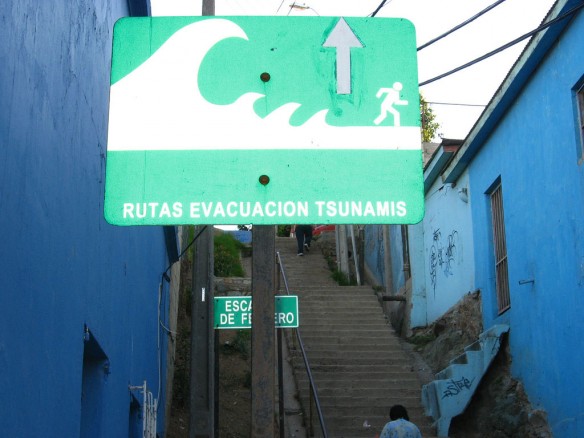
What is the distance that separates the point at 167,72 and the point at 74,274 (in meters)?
1.58

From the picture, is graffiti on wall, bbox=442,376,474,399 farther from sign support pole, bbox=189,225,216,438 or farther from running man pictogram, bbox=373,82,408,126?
running man pictogram, bbox=373,82,408,126

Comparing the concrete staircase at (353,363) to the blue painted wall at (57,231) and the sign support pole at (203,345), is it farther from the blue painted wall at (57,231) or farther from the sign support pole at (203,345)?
the blue painted wall at (57,231)

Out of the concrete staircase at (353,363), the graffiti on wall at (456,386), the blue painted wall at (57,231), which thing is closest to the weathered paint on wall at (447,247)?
the concrete staircase at (353,363)

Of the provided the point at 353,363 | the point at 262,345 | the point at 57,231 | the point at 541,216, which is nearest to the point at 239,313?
the point at 541,216

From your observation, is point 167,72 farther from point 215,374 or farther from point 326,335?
point 326,335

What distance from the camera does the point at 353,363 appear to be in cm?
1412

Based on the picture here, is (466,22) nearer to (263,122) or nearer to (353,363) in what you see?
(263,122)

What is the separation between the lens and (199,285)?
10703mm

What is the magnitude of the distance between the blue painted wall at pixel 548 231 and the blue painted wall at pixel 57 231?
16.1 ft

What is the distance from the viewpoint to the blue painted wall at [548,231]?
933 cm

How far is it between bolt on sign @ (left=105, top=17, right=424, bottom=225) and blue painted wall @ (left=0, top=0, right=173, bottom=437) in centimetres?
43

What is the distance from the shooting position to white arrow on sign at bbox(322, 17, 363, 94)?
4.41 m

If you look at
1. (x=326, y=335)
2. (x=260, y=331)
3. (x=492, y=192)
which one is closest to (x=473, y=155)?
(x=492, y=192)

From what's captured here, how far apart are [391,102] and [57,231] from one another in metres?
1.98
